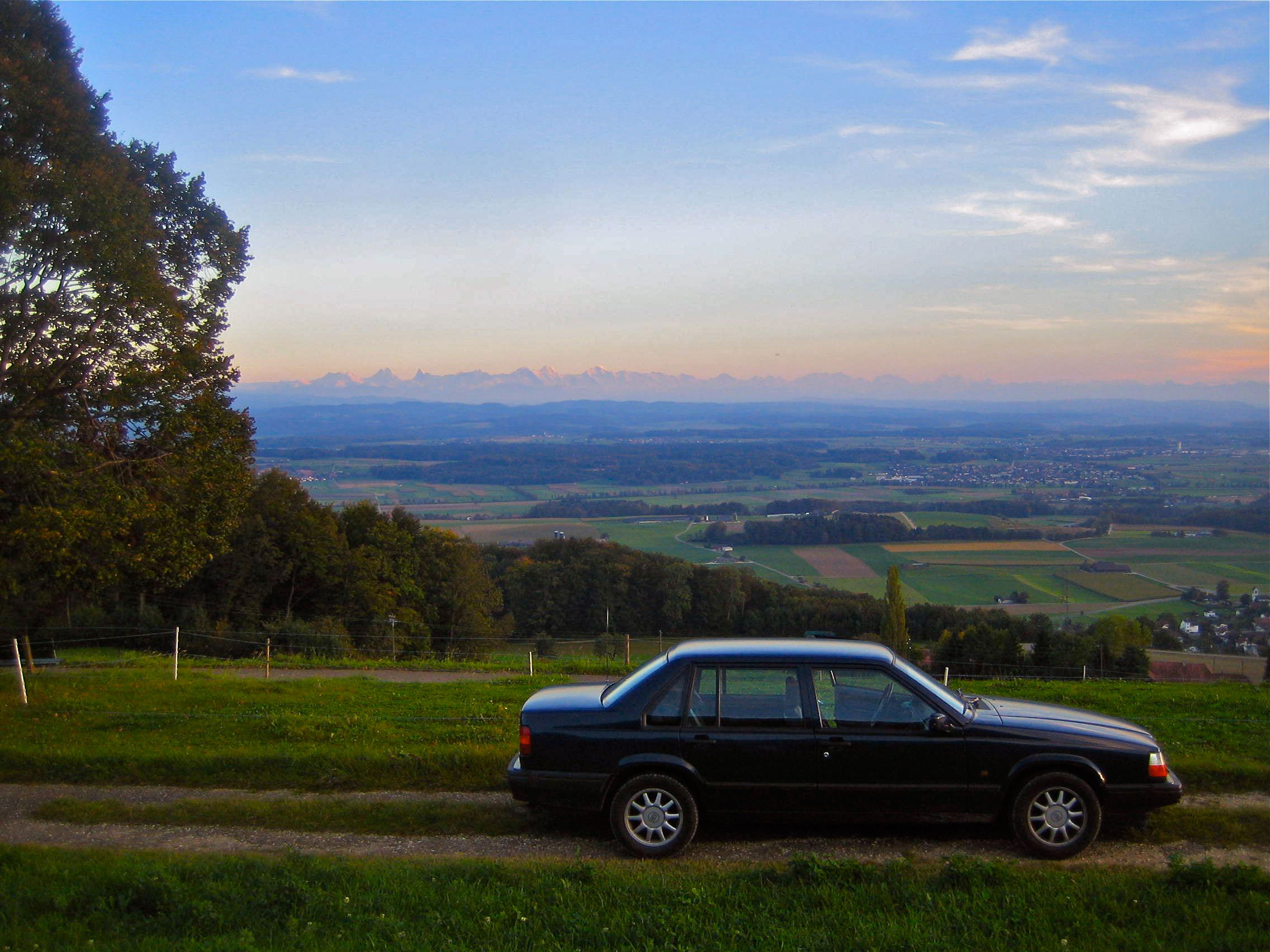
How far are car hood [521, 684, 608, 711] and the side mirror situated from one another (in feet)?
7.86

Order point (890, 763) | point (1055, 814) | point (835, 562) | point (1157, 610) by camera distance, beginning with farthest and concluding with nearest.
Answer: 1. point (835, 562)
2. point (1157, 610)
3. point (890, 763)
4. point (1055, 814)

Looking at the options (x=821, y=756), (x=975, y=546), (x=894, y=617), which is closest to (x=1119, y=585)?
(x=975, y=546)

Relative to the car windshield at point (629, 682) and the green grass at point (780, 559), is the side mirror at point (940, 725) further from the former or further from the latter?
the green grass at point (780, 559)

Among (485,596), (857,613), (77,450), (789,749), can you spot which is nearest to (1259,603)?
(857,613)

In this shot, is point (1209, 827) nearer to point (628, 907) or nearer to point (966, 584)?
point (628, 907)

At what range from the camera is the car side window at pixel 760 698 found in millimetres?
6531

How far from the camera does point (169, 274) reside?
13.6m

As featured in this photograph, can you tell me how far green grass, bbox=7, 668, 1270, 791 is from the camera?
832 cm

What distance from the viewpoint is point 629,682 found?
693 cm

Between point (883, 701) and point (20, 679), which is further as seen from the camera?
point (20, 679)

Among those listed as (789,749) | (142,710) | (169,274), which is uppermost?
(169,274)

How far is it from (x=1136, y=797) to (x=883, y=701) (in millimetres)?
1824

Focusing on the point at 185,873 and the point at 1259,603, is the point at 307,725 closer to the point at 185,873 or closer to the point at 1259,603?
the point at 185,873

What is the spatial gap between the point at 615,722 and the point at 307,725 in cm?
504
